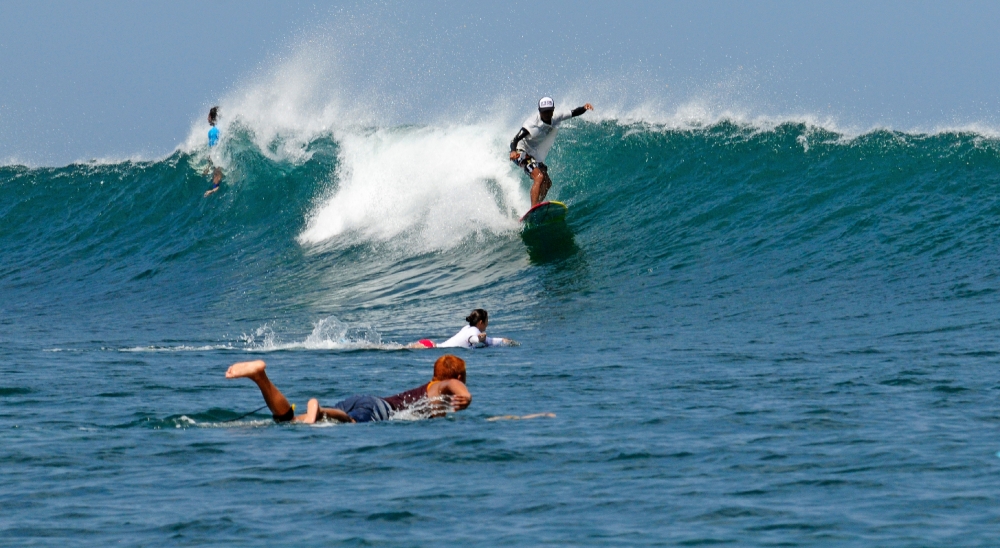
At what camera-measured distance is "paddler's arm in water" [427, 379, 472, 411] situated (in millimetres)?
9477

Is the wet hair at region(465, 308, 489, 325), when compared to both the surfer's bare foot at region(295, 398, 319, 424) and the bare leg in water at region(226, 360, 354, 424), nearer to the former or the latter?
the bare leg in water at region(226, 360, 354, 424)

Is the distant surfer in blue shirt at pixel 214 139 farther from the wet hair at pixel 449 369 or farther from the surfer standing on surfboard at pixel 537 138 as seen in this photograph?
the wet hair at pixel 449 369

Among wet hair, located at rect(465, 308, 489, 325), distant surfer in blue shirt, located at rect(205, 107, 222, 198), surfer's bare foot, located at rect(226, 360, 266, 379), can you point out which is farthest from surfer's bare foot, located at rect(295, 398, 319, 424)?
distant surfer in blue shirt, located at rect(205, 107, 222, 198)

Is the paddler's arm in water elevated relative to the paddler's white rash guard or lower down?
lower down

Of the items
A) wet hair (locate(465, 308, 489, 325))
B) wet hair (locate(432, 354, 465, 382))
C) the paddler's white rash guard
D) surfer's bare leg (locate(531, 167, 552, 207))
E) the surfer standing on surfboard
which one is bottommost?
wet hair (locate(432, 354, 465, 382))

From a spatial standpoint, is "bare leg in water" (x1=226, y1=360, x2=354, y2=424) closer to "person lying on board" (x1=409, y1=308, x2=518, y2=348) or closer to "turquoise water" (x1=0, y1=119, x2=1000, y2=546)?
"turquoise water" (x1=0, y1=119, x2=1000, y2=546)

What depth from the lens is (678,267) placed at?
18.4 metres

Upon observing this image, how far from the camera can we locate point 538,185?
64.8 feet

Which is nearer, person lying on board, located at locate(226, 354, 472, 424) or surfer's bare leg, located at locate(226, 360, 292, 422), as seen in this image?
surfer's bare leg, located at locate(226, 360, 292, 422)

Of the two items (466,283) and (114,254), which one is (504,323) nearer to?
(466,283)

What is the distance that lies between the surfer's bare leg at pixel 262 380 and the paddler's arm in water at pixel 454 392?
1.04 m

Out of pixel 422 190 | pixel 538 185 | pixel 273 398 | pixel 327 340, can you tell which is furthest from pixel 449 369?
pixel 422 190

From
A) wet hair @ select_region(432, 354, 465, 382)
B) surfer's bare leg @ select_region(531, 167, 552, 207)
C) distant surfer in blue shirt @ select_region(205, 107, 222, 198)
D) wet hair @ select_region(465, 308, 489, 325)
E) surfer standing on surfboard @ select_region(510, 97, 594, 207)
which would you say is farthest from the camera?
distant surfer in blue shirt @ select_region(205, 107, 222, 198)

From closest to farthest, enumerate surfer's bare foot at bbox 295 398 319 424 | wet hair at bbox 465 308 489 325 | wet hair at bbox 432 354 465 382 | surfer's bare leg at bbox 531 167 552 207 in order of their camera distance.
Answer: surfer's bare foot at bbox 295 398 319 424 → wet hair at bbox 432 354 465 382 → wet hair at bbox 465 308 489 325 → surfer's bare leg at bbox 531 167 552 207
